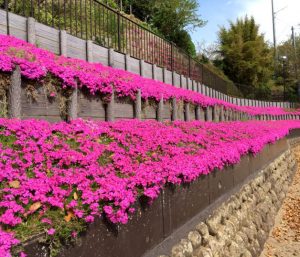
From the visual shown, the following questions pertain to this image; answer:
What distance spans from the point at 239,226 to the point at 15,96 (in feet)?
14.7

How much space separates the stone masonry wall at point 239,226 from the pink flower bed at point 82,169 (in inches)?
29.6

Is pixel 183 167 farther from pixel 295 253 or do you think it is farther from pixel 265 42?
pixel 265 42

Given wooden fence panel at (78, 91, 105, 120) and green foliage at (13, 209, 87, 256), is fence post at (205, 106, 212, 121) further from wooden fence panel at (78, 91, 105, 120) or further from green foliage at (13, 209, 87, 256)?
green foliage at (13, 209, 87, 256)

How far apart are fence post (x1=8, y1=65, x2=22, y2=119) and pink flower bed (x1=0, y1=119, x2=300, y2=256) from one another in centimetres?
29

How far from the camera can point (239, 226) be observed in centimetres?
709

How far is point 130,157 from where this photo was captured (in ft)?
15.6

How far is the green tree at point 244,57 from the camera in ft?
132

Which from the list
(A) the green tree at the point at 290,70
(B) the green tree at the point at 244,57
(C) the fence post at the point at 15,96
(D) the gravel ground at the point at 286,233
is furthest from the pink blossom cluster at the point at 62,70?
(A) the green tree at the point at 290,70

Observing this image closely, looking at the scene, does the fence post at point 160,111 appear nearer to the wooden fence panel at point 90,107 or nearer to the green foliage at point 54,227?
the wooden fence panel at point 90,107

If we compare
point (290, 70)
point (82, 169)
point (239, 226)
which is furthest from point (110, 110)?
point (290, 70)

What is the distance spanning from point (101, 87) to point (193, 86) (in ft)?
30.1

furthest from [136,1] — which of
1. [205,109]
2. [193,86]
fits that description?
[205,109]

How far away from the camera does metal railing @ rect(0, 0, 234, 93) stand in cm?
935

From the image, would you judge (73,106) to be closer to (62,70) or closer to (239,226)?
(62,70)
